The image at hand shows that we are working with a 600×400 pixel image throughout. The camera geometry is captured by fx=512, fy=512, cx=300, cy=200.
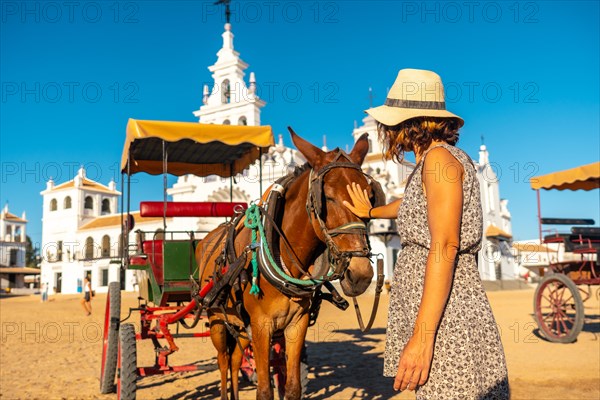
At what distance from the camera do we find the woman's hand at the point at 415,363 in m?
1.61

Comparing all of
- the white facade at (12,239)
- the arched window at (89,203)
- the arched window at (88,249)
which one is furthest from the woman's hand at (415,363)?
the white facade at (12,239)

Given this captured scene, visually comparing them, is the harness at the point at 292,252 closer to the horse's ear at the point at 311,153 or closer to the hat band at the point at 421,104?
the horse's ear at the point at 311,153

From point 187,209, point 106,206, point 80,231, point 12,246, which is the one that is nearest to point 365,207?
point 187,209

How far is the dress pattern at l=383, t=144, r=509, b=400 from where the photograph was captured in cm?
164

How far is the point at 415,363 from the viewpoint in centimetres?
161

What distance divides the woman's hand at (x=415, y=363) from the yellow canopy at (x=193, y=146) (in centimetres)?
441

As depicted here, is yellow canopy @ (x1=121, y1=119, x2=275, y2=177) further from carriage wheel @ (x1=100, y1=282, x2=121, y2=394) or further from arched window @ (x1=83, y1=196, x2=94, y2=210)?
arched window @ (x1=83, y1=196, x2=94, y2=210)

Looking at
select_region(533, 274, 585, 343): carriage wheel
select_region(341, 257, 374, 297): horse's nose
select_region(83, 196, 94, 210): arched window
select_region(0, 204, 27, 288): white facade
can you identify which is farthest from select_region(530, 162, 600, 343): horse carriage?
select_region(0, 204, 27, 288): white facade

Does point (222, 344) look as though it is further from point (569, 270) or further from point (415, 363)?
point (569, 270)

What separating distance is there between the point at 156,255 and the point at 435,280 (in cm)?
479

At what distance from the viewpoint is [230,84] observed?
36.6 metres

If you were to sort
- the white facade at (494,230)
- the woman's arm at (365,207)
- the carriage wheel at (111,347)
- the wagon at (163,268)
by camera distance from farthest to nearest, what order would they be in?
the white facade at (494,230) < the carriage wheel at (111,347) < the wagon at (163,268) < the woman's arm at (365,207)

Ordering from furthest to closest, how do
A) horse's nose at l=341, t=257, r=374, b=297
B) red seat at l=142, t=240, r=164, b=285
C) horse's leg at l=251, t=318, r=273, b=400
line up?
red seat at l=142, t=240, r=164, b=285, horse's leg at l=251, t=318, r=273, b=400, horse's nose at l=341, t=257, r=374, b=297

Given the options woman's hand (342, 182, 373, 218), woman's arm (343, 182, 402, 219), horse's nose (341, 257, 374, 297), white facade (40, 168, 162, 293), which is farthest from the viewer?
white facade (40, 168, 162, 293)
